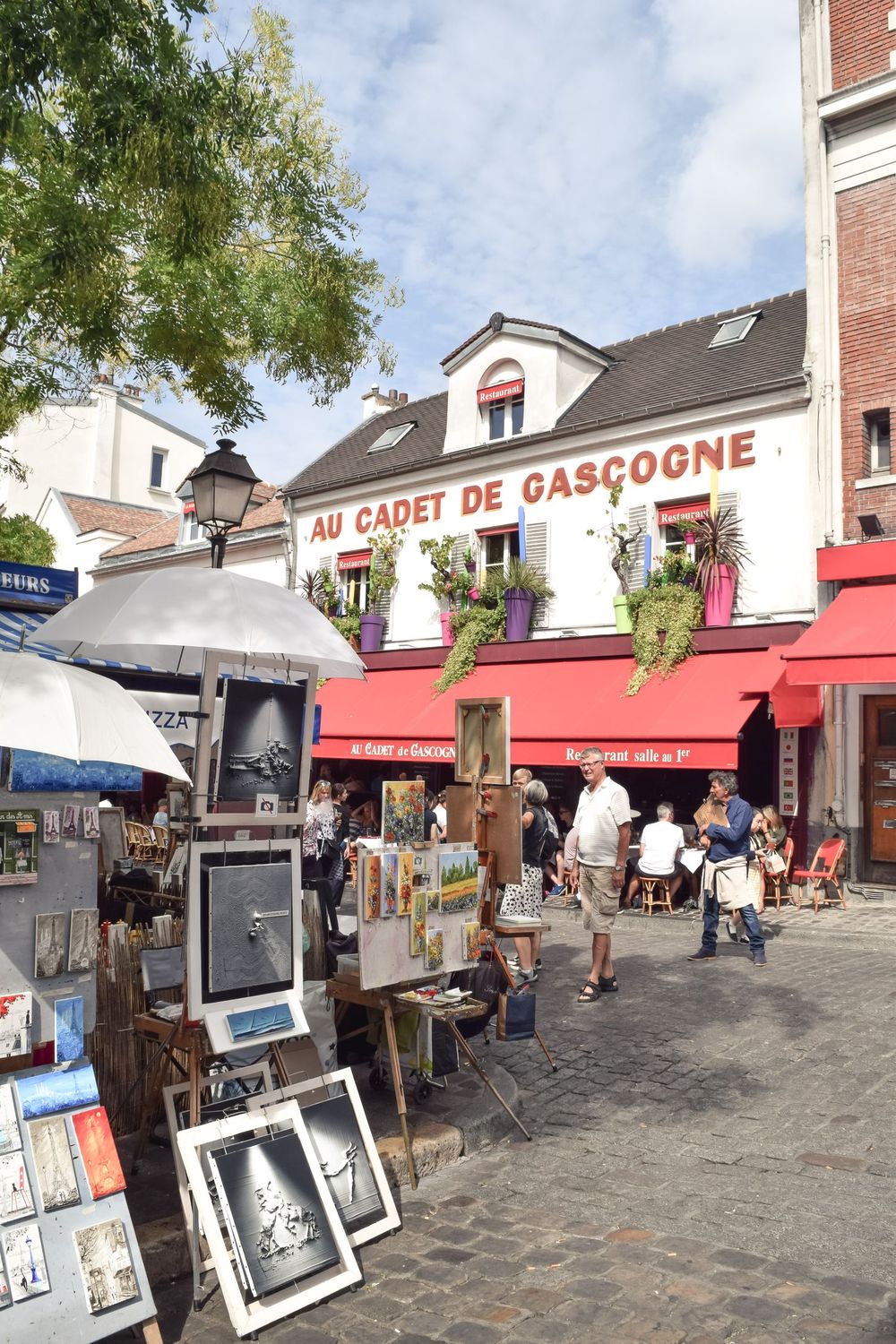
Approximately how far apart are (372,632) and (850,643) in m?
10.1

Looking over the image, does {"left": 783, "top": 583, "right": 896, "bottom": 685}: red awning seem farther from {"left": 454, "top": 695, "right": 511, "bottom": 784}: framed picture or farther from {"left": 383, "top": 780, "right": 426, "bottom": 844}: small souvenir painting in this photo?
{"left": 383, "top": 780, "right": 426, "bottom": 844}: small souvenir painting

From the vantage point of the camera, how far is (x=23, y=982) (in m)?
3.76

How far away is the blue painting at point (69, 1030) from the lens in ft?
12.4

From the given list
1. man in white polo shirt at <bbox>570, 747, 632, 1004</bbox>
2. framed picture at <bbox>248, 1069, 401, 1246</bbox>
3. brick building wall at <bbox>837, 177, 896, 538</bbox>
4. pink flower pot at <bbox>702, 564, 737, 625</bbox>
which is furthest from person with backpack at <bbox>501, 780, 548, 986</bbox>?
brick building wall at <bbox>837, 177, 896, 538</bbox>

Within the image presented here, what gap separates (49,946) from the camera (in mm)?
3842

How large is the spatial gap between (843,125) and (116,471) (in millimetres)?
26850

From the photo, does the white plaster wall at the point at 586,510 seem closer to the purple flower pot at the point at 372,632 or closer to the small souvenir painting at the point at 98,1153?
the purple flower pot at the point at 372,632

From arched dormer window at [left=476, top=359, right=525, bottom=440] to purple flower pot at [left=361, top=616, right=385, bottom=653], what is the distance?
408 centimetres

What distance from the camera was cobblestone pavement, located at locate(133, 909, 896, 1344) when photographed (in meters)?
3.57

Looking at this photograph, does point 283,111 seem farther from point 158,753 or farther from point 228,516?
point 158,753

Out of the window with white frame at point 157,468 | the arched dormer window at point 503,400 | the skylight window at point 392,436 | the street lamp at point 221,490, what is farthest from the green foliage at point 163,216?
the window with white frame at point 157,468

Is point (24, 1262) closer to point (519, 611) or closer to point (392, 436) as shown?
point (519, 611)

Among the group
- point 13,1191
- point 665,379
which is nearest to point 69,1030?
point 13,1191

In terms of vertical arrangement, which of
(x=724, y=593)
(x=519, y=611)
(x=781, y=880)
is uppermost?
(x=519, y=611)
